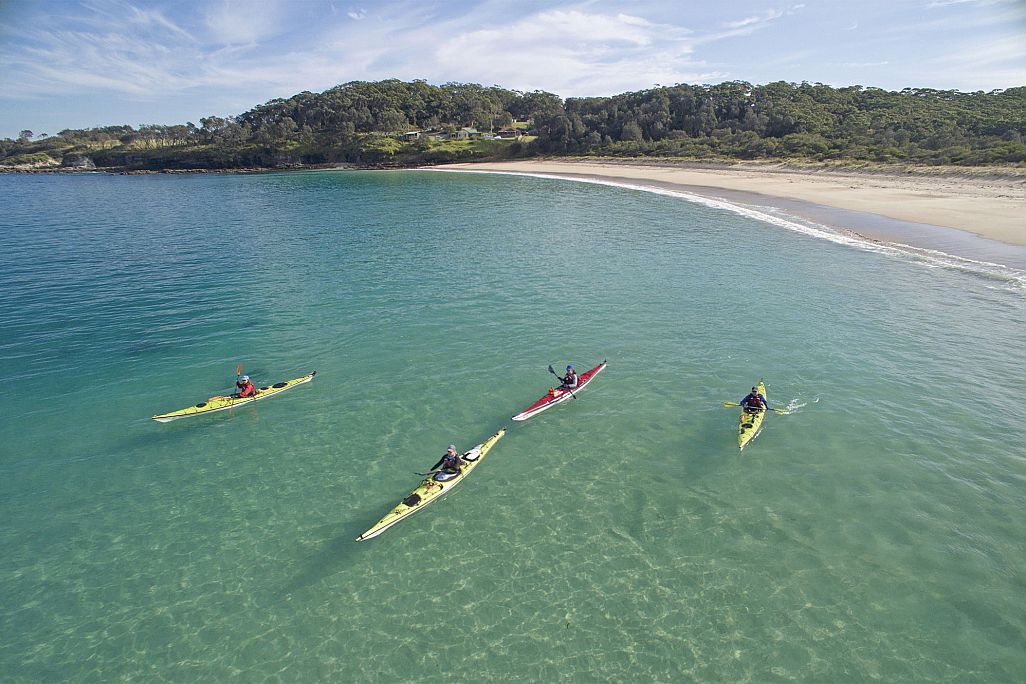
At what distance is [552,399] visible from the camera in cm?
2264

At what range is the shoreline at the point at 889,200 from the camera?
161ft

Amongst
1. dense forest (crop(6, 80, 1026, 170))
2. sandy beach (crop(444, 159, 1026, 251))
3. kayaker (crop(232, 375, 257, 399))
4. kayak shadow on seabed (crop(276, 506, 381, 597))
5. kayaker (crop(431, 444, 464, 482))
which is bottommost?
kayak shadow on seabed (crop(276, 506, 381, 597))

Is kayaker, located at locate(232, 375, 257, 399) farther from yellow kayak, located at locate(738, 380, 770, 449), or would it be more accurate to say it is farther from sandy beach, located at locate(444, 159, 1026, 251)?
sandy beach, located at locate(444, 159, 1026, 251)

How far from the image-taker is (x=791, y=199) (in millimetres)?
74688

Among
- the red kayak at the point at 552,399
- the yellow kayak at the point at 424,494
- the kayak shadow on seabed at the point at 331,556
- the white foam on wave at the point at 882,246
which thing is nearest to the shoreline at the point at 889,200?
the white foam on wave at the point at 882,246

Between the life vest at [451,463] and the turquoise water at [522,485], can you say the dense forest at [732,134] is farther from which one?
the life vest at [451,463]

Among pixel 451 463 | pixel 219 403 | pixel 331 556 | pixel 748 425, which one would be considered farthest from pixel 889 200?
pixel 219 403

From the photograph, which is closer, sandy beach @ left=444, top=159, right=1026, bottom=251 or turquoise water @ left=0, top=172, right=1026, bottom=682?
turquoise water @ left=0, top=172, right=1026, bottom=682

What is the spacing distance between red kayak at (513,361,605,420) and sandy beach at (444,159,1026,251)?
149 ft

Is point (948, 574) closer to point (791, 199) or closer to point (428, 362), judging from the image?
point (428, 362)

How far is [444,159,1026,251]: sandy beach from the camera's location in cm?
5481

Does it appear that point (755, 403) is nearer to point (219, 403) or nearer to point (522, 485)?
point (522, 485)

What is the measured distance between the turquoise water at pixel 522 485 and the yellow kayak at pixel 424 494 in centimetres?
41

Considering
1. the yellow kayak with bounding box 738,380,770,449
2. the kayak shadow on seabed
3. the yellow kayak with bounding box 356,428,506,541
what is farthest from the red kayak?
the kayak shadow on seabed
